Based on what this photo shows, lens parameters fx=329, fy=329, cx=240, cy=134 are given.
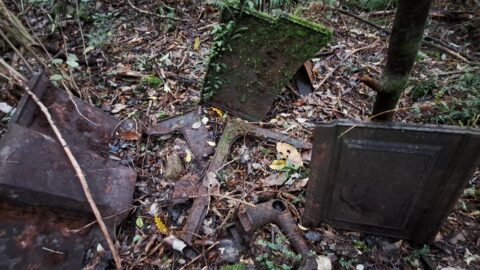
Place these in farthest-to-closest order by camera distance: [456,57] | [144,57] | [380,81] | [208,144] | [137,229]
A: [144,57] → [456,57] → [208,144] → [137,229] → [380,81]

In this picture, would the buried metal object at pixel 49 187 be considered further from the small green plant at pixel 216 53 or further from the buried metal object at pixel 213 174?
the small green plant at pixel 216 53

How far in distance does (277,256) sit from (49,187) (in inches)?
61.8

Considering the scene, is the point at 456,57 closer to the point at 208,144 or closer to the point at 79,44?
the point at 208,144

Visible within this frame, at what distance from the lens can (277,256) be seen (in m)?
2.26

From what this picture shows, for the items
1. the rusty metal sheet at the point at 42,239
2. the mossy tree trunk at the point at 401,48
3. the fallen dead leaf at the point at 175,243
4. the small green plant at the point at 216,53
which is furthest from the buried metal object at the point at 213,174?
the mossy tree trunk at the point at 401,48

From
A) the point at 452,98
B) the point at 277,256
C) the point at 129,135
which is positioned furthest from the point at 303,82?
the point at 277,256

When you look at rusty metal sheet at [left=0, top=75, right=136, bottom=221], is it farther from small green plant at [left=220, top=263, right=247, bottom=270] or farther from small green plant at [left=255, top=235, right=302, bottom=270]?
small green plant at [left=255, top=235, right=302, bottom=270]

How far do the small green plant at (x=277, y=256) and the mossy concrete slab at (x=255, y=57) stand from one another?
1.36 m

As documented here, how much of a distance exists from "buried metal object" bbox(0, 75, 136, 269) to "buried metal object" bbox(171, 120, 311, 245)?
50cm

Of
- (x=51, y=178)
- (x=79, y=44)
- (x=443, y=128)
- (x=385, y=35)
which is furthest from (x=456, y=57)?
(x=79, y=44)

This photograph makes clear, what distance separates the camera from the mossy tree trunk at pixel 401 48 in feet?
4.73

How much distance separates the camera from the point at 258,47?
3193mm

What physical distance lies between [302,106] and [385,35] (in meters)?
2.08

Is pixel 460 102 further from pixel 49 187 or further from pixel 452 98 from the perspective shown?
pixel 49 187
